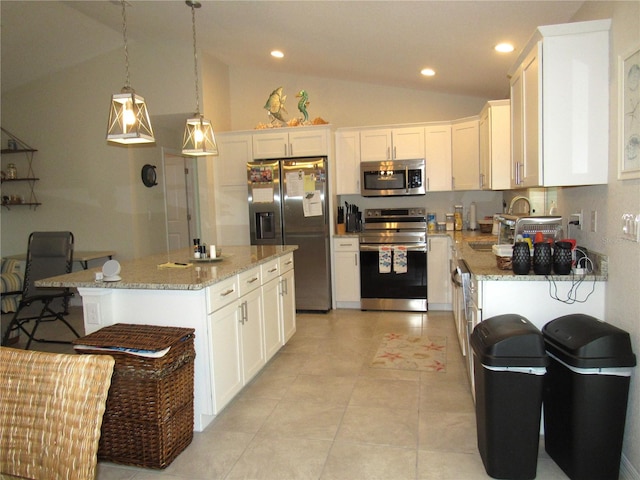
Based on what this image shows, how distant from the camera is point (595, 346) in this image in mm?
1911

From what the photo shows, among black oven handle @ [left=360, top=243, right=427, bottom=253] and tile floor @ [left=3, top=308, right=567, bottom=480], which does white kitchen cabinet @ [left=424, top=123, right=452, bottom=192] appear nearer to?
black oven handle @ [left=360, top=243, right=427, bottom=253]

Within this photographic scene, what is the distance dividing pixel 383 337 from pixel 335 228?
1.56 metres

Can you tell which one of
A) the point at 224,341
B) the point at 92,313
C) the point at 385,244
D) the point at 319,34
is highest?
the point at 319,34

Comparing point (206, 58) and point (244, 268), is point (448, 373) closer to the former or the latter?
point (244, 268)

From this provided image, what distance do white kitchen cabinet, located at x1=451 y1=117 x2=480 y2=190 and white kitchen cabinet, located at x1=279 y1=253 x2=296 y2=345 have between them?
7.55 ft

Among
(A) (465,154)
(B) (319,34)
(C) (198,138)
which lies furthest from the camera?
(A) (465,154)

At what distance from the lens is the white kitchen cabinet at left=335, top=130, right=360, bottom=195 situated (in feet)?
17.7

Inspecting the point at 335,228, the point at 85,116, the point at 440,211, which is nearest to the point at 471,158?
the point at 440,211

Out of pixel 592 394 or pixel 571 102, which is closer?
pixel 592 394

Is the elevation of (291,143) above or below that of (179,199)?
above

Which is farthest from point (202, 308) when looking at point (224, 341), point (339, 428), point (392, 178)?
point (392, 178)

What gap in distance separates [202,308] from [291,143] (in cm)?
313

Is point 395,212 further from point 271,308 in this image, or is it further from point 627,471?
point 627,471

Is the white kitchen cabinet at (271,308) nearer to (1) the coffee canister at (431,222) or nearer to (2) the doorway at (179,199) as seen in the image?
(1) the coffee canister at (431,222)
